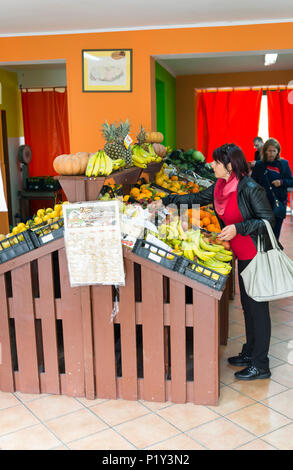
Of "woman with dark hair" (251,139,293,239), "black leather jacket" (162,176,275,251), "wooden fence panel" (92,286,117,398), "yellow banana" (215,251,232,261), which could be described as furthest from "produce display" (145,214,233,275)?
"woman with dark hair" (251,139,293,239)

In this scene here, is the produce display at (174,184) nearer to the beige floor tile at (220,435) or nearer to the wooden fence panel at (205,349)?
the wooden fence panel at (205,349)

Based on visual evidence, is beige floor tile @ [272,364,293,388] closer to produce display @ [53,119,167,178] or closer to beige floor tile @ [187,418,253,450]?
beige floor tile @ [187,418,253,450]

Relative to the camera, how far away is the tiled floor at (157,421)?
250cm

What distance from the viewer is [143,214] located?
2.97m

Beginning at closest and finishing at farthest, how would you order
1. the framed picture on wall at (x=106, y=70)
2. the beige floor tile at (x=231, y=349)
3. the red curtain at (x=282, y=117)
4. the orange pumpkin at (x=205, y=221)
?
the beige floor tile at (x=231, y=349), the orange pumpkin at (x=205, y=221), the framed picture on wall at (x=106, y=70), the red curtain at (x=282, y=117)

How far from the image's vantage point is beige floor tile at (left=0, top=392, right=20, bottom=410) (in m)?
2.93

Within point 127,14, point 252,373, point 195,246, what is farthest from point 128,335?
point 127,14

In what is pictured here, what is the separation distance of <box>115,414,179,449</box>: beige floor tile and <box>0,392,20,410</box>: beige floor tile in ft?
2.31

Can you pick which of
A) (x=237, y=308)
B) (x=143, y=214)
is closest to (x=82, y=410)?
(x=143, y=214)

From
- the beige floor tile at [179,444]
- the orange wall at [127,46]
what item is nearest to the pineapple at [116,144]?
the beige floor tile at [179,444]

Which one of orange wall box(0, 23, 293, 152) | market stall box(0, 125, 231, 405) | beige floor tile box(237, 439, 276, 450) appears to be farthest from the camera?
orange wall box(0, 23, 293, 152)

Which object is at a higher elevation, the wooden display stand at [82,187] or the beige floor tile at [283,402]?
the wooden display stand at [82,187]
